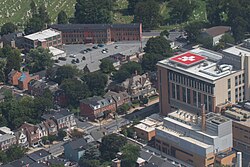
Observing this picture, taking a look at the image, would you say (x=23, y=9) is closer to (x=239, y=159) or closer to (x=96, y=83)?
(x=96, y=83)

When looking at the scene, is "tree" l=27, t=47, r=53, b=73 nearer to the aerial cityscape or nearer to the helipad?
the aerial cityscape

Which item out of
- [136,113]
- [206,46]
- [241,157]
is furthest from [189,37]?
[241,157]

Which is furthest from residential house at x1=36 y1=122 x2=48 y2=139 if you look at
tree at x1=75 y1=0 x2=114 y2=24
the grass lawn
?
the grass lawn

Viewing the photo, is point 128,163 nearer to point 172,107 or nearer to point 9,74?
point 172,107

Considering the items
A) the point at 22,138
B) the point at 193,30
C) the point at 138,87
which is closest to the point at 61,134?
the point at 22,138

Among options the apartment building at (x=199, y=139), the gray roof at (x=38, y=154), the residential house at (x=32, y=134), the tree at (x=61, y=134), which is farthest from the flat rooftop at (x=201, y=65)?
the gray roof at (x=38, y=154)

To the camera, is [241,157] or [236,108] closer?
[241,157]
